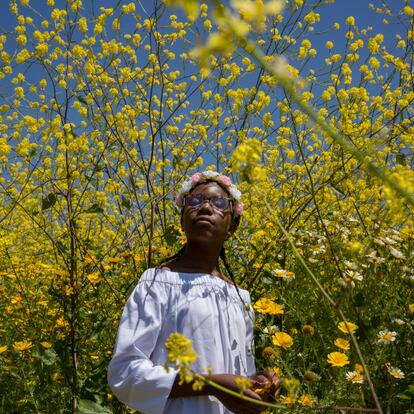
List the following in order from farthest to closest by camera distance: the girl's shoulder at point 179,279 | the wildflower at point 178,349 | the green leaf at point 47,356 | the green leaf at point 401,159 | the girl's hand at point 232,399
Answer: the green leaf at point 401,159 → the green leaf at point 47,356 → the girl's shoulder at point 179,279 → the girl's hand at point 232,399 → the wildflower at point 178,349

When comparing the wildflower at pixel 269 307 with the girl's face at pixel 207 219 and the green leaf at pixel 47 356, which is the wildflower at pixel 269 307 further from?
the green leaf at pixel 47 356

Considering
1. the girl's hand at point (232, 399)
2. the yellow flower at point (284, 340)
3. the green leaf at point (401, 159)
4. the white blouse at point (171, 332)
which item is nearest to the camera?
the girl's hand at point (232, 399)

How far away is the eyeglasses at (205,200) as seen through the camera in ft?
6.18

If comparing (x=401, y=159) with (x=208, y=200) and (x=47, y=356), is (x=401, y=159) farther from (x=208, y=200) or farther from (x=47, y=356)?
(x=47, y=356)

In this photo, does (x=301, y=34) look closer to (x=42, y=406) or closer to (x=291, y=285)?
(x=291, y=285)

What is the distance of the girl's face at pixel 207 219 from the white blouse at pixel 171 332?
14cm

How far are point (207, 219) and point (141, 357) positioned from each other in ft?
1.75

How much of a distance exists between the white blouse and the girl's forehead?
0.32 meters

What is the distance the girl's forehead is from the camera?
1.93m

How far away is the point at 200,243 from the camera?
1793 millimetres

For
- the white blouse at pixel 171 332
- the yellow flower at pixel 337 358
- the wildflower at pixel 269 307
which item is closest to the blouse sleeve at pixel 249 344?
the white blouse at pixel 171 332

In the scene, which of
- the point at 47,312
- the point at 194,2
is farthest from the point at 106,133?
the point at 194,2

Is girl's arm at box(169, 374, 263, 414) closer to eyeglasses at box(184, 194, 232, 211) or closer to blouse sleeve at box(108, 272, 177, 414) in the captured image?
blouse sleeve at box(108, 272, 177, 414)

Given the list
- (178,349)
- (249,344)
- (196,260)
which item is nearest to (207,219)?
(196,260)
